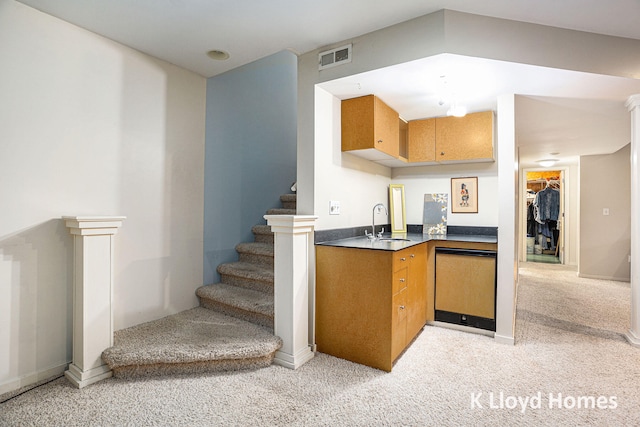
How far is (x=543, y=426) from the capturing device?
5.49 ft

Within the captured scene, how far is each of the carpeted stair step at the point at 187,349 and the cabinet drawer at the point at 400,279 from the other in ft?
→ 3.08

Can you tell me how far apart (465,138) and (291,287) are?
2.36 metres

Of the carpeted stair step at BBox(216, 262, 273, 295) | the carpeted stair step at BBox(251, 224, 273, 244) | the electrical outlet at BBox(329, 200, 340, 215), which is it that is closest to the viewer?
the electrical outlet at BBox(329, 200, 340, 215)

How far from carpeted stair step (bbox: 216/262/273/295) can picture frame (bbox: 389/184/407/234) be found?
1566 millimetres

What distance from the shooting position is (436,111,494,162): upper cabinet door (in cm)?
316

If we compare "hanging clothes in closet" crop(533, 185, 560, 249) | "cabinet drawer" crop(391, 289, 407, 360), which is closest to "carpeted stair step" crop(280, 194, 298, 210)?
"cabinet drawer" crop(391, 289, 407, 360)

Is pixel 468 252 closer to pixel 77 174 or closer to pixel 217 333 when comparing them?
pixel 217 333

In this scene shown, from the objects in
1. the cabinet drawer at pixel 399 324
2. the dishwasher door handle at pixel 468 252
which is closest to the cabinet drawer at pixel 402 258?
the cabinet drawer at pixel 399 324

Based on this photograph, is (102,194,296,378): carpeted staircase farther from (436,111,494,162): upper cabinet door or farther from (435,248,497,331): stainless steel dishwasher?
(436,111,494,162): upper cabinet door

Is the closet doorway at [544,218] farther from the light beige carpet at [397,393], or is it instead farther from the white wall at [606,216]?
the light beige carpet at [397,393]

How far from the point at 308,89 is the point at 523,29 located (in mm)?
1588

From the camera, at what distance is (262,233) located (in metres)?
3.61

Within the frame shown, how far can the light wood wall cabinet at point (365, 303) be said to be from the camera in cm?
224

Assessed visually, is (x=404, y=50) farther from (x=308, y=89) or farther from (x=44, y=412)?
(x=44, y=412)
